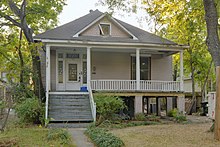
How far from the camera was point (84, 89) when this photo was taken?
1644 centimetres

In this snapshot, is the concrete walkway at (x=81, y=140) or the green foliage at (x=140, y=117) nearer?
the concrete walkway at (x=81, y=140)

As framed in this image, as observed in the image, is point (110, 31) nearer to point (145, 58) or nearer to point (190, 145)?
point (145, 58)

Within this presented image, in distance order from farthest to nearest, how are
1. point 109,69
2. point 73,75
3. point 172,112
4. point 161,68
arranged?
point 161,68, point 109,69, point 73,75, point 172,112

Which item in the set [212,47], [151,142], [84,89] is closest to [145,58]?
[84,89]

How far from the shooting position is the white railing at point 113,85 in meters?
16.6

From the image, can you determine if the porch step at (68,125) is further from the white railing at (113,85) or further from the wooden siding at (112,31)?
the wooden siding at (112,31)

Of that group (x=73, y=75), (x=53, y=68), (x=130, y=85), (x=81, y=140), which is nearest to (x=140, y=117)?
(x=130, y=85)

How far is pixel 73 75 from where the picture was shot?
59.7ft

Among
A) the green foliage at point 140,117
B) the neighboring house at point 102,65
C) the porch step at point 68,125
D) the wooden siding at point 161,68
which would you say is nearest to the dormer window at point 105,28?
the neighboring house at point 102,65

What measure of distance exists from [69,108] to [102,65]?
547 cm

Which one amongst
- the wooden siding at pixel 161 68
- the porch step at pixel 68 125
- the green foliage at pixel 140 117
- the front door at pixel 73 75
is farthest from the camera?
the wooden siding at pixel 161 68

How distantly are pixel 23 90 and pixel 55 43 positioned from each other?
10.6 ft

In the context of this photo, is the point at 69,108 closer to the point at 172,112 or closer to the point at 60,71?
the point at 60,71

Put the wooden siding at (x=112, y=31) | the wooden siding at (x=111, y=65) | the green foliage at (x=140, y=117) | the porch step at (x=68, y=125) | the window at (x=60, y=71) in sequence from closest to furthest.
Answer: the porch step at (x=68, y=125)
the green foliage at (x=140, y=117)
the wooden siding at (x=112, y=31)
the window at (x=60, y=71)
the wooden siding at (x=111, y=65)
